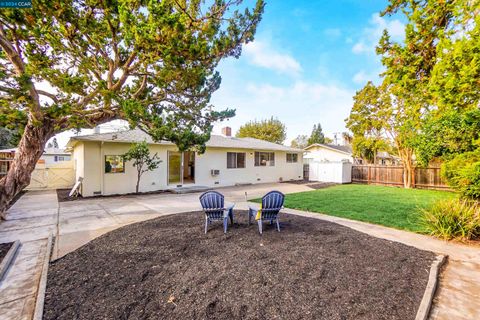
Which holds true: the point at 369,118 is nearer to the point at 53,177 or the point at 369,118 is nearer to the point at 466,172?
the point at 466,172

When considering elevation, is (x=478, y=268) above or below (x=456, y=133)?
below

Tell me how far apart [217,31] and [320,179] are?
15.2 meters

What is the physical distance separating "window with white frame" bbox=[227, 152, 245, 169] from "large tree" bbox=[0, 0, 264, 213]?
7.78 metres

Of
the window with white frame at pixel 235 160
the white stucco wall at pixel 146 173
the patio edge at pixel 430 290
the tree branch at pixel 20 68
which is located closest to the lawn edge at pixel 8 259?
the tree branch at pixel 20 68

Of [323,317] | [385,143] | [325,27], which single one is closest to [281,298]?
[323,317]

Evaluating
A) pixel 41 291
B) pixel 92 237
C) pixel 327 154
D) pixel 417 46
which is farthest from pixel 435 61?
pixel 327 154

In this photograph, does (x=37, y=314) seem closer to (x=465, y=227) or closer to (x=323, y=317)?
(x=323, y=317)

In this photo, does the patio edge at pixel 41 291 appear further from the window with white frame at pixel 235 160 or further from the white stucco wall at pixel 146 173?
the window with white frame at pixel 235 160

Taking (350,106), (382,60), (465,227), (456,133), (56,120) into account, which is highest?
(350,106)

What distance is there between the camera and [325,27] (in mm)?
9469

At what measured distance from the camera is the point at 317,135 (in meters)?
48.5

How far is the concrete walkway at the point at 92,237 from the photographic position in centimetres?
275

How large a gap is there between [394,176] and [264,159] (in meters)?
9.34

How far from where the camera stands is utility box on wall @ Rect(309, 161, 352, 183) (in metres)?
17.0
